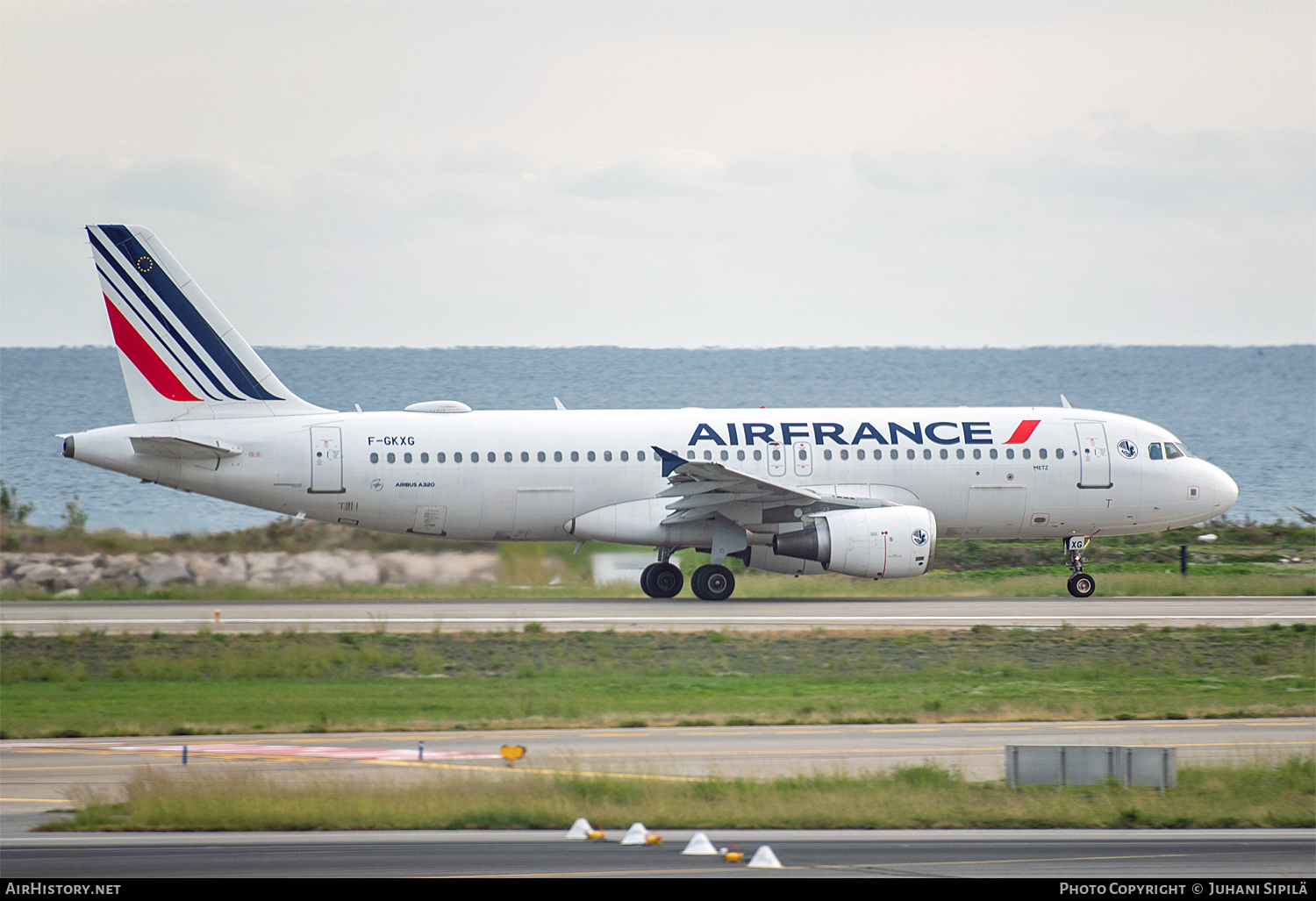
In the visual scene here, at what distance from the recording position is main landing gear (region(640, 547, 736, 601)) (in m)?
33.9

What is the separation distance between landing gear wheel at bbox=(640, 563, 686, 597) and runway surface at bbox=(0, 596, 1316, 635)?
0.48 metres

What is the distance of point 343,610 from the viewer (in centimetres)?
3225

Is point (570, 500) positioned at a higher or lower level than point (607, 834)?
higher

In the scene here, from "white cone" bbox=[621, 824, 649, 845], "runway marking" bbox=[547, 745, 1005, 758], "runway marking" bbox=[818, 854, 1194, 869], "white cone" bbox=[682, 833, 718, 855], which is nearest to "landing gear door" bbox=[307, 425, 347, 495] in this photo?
"runway marking" bbox=[547, 745, 1005, 758]

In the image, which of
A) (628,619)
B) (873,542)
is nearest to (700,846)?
(628,619)

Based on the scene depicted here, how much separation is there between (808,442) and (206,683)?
15308 mm

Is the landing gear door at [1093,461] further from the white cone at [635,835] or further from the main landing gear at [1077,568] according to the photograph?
the white cone at [635,835]

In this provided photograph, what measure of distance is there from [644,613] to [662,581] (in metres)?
3.53

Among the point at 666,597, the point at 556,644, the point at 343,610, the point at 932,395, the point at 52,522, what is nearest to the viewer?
the point at 556,644

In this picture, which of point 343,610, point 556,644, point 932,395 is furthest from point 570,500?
point 932,395

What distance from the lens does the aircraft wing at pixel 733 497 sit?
31.9 meters

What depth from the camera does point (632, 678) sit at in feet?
77.4

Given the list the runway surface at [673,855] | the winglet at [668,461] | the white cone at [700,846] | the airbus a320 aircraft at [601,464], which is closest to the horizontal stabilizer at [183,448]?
the airbus a320 aircraft at [601,464]

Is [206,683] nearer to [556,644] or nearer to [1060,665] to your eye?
[556,644]
